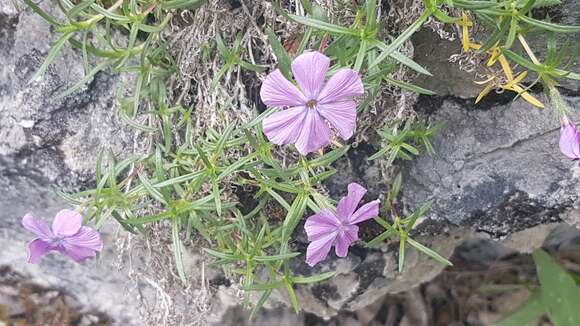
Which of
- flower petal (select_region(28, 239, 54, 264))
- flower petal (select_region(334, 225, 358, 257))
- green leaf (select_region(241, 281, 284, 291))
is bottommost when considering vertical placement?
green leaf (select_region(241, 281, 284, 291))

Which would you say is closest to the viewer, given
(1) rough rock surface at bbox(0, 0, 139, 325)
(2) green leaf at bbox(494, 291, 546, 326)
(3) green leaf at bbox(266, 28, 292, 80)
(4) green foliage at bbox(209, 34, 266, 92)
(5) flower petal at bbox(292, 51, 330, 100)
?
(5) flower petal at bbox(292, 51, 330, 100)

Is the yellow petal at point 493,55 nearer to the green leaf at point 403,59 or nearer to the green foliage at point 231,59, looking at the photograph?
the green leaf at point 403,59

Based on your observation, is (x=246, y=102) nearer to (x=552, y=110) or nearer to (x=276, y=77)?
(x=276, y=77)

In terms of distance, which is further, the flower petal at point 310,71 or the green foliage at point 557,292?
the green foliage at point 557,292

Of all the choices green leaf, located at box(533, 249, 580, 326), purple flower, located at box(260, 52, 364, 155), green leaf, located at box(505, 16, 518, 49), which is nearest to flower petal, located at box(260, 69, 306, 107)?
purple flower, located at box(260, 52, 364, 155)

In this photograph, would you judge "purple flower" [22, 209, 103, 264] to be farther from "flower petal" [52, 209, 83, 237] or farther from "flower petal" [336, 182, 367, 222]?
"flower petal" [336, 182, 367, 222]

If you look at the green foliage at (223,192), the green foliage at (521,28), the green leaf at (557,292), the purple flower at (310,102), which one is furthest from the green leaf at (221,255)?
the green leaf at (557,292)

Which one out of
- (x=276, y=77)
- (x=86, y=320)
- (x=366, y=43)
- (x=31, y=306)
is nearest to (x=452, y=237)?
(x=366, y=43)
